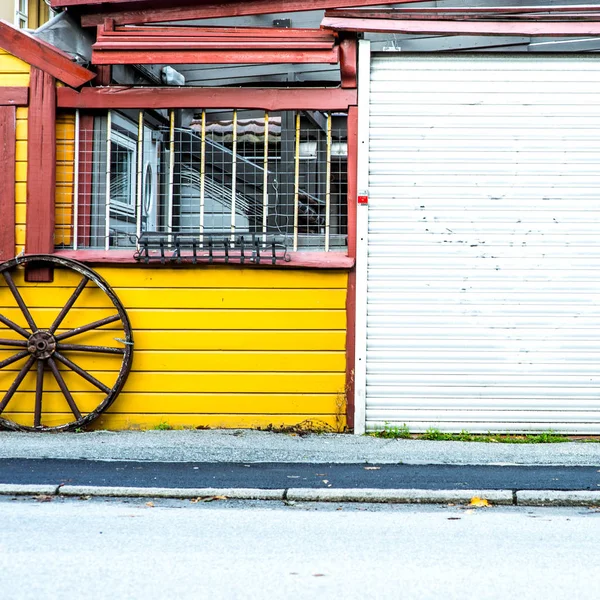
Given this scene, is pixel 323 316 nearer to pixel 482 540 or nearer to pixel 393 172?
pixel 393 172

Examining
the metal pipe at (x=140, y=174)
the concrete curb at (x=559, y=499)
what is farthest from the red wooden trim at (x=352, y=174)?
the concrete curb at (x=559, y=499)

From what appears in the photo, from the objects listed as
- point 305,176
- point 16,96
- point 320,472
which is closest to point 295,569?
point 320,472

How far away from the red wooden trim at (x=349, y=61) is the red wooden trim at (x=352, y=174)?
0.26m

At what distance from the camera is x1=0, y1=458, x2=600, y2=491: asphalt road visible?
7.61 meters

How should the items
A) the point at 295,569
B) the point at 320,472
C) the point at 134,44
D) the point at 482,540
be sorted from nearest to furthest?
the point at 295,569, the point at 482,540, the point at 320,472, the point at 134,44

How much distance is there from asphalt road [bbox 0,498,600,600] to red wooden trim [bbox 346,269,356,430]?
2745mm

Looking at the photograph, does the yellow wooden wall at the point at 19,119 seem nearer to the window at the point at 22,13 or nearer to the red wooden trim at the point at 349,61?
the red wooden trim at the point at 349,61

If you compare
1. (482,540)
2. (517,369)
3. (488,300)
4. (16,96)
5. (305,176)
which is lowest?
(482,540)

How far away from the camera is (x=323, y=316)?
9961 millimetres

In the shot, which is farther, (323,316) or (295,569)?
(323,316)

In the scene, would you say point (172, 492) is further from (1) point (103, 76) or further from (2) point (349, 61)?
(1) point (103, 76)

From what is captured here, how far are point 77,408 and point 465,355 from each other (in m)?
3.68

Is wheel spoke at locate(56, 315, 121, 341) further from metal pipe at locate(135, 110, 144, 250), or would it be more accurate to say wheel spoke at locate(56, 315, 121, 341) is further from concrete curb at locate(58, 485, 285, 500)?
concrete curb at locate(58, 485, 285, 500)

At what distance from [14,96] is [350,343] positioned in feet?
12.9
